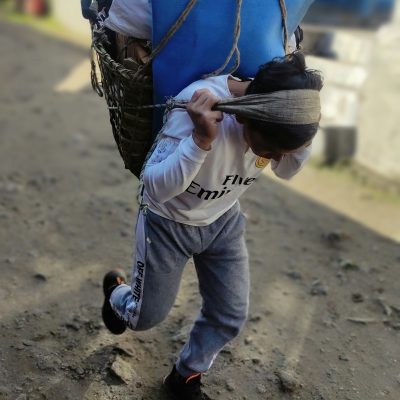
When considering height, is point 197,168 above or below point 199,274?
above

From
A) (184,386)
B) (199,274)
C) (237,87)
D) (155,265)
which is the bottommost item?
(184,386)

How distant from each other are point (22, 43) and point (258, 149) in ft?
24.1

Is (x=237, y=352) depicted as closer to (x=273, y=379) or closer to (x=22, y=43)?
(x=273, y=379)

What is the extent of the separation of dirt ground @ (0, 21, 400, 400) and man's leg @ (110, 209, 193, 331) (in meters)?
0.49

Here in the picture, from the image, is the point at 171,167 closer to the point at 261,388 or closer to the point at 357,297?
the point at 261,388

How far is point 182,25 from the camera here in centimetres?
192

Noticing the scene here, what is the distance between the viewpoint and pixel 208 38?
1.93m

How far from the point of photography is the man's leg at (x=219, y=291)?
230 cm

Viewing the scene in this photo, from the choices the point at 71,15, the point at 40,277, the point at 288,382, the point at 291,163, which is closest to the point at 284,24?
the point at 291,163

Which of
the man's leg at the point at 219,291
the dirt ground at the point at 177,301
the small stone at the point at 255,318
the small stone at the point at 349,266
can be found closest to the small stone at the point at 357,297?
the dirt ground at the point at 177,301

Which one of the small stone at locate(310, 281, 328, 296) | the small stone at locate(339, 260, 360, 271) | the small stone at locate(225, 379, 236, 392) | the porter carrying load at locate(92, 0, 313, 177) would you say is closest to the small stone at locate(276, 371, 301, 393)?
the small stone at locate(225, 379, 236, 392)

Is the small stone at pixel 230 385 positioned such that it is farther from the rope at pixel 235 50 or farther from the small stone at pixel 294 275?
the rope at pixel 235 50

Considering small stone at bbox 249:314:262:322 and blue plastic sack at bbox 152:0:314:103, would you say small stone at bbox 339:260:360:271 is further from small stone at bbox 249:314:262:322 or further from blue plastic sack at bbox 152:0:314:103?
blue plastic sack at bbox 152:0:314:103

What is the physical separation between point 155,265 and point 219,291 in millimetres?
304
